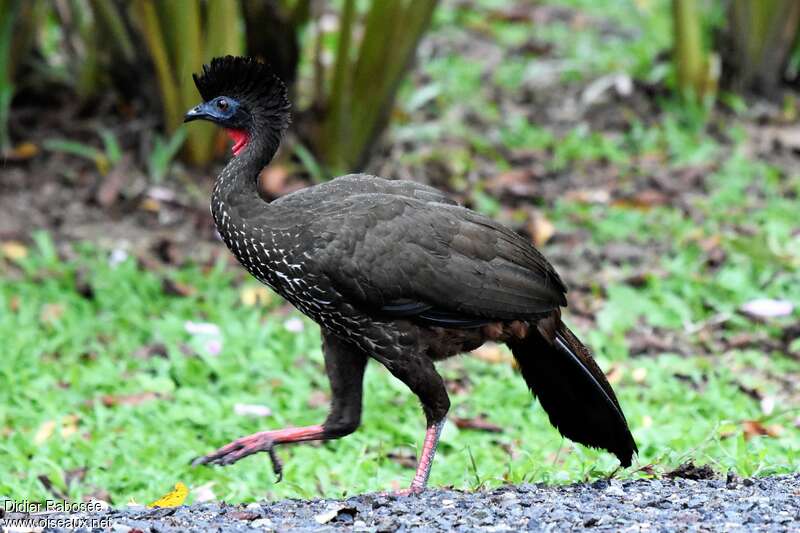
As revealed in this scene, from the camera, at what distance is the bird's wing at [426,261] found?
434 centimetres

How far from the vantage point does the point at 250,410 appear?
5.63m

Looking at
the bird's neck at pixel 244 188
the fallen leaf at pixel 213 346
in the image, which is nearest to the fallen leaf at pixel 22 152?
the fallen leaf at pixel 213 346

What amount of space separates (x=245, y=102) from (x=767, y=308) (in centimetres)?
336

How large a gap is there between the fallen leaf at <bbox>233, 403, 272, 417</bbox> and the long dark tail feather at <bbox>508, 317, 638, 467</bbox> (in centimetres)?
135

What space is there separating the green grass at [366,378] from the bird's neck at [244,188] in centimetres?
109

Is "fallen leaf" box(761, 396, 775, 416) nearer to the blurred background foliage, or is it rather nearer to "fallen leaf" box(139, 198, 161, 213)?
the blurred background foliage

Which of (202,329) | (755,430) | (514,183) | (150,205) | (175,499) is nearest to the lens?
(175,499)

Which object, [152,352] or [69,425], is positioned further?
[152,352]

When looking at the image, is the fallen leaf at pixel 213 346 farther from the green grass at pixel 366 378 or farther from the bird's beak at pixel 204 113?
the bird's beak at pixel 204 113

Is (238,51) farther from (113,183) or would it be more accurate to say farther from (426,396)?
(426,396)

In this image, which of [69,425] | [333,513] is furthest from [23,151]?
[333,513]

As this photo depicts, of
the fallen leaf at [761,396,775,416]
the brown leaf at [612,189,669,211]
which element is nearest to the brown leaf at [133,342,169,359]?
the fallen leaf at [761,396,775,416]

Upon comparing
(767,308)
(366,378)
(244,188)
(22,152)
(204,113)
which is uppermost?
(22,152)

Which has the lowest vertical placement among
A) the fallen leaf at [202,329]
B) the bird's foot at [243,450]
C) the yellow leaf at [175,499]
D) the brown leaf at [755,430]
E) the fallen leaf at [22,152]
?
the yellow leaf at [175,499]
